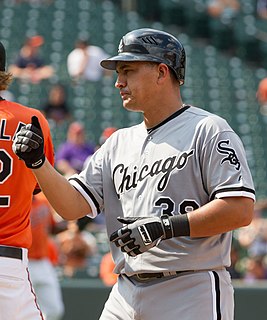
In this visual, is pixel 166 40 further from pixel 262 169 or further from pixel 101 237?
pixel 262 169

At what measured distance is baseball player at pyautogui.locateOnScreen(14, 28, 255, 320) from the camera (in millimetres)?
3537

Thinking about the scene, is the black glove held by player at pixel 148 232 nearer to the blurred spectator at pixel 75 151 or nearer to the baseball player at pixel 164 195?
the baseball player at pixel 164 195

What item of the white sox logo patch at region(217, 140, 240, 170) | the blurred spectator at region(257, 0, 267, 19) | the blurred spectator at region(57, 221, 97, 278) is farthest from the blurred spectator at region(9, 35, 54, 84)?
the white sox logo patch at region(217, 140, 240, 170)

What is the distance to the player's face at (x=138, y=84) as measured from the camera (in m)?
3.77

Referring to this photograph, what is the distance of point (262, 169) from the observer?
44.7 ft

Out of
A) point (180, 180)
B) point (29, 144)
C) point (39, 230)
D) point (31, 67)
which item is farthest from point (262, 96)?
point (29, 144)

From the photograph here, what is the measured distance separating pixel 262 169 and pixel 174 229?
10.3 m

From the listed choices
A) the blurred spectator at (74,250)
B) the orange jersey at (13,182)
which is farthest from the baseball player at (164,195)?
the blurred spectator at (74,250)

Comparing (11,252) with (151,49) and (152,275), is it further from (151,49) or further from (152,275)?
(151,49)

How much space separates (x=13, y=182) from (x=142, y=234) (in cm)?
74

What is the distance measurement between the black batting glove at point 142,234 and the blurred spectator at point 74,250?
5.70 m

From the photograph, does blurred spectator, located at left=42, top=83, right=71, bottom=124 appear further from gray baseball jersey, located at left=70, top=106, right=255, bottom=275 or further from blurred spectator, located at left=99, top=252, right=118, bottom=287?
gray baseball jersey, located at left=70, top=106, right=255, bottom=275

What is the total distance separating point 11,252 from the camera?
13.0ft

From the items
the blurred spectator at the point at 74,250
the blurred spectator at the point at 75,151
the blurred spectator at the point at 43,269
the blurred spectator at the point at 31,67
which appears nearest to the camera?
the blurred spectator at the point at 43,269
